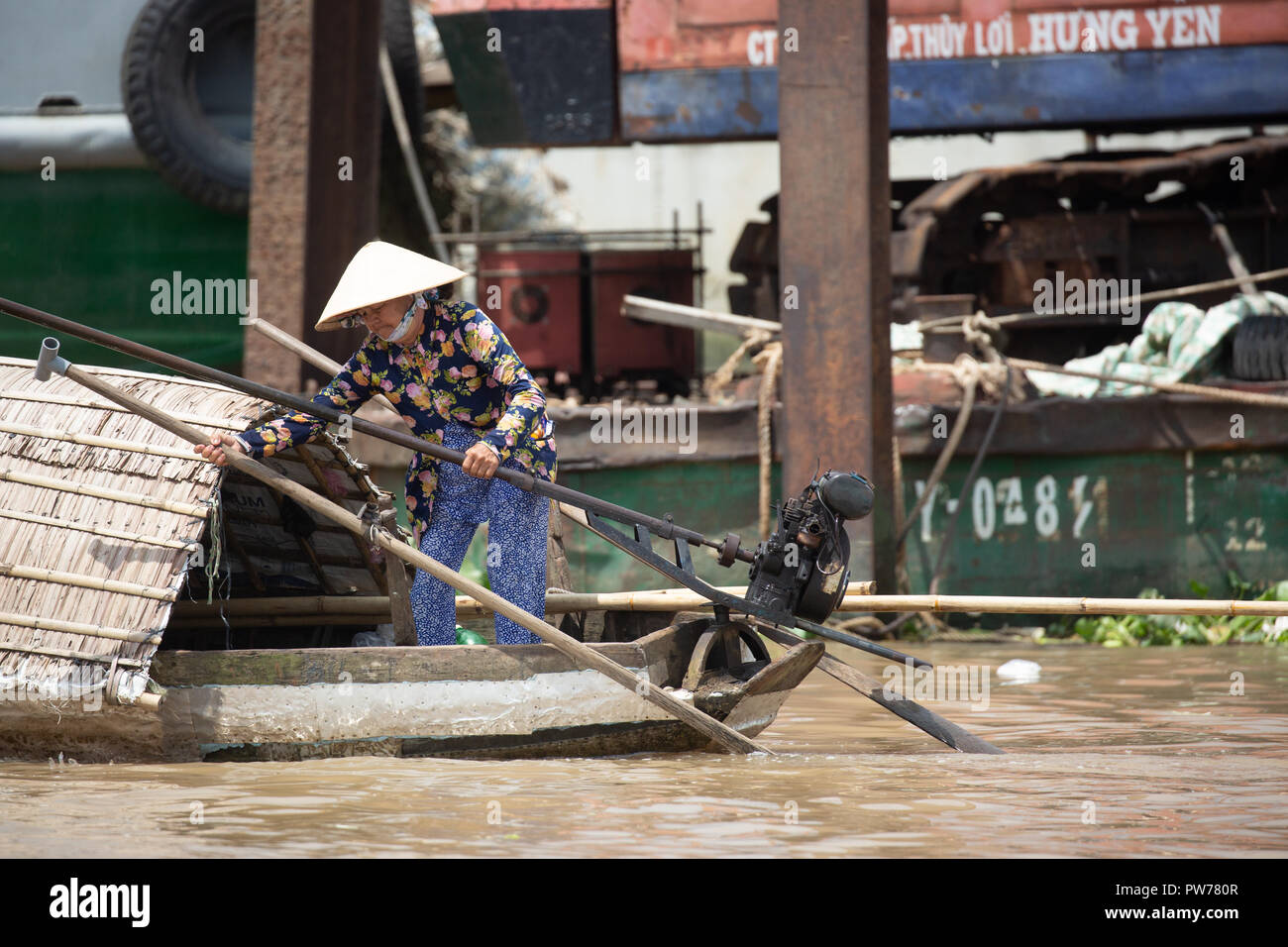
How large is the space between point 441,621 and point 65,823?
1475mm

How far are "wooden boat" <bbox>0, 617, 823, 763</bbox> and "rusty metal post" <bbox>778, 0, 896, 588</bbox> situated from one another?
2.19 m

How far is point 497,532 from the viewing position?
456 cm

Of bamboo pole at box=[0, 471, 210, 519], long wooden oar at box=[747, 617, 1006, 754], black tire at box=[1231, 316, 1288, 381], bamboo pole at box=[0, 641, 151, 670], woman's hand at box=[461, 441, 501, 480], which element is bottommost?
long wooden oar at box=[747, 617, 1006, 754]

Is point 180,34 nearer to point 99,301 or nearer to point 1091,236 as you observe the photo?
point 99,301

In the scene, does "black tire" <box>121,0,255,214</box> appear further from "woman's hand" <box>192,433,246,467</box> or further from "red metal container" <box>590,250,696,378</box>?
"woman's hand" <box>192,433,246,467</box>

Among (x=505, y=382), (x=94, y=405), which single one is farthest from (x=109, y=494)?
(x=505, y=382)

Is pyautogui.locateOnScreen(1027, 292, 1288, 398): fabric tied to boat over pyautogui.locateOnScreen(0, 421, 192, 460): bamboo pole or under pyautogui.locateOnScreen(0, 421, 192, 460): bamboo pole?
over

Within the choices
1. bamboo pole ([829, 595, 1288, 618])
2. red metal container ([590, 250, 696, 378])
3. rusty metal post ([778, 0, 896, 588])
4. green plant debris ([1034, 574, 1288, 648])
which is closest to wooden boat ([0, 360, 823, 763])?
bamboo pole ([829, 595, 1288, 618])

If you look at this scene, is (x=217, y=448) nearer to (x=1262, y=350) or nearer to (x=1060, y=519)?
(x=1060, y=519)

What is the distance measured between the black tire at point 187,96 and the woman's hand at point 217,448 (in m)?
5.44

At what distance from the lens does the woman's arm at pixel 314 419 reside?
14.2 feet

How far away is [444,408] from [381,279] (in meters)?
0.45

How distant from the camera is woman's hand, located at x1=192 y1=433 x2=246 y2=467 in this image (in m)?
4.21

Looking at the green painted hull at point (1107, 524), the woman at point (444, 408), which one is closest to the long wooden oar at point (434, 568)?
the woman at point (444, 408)
